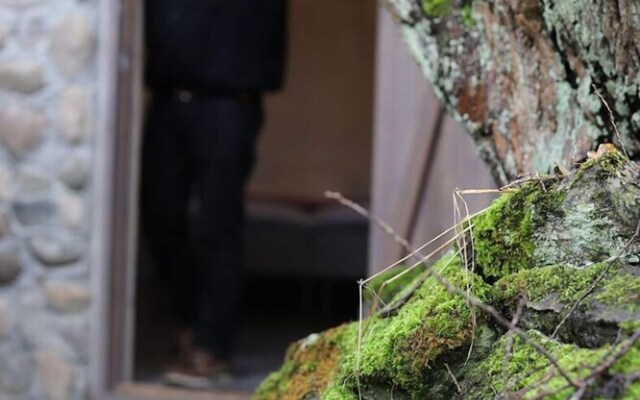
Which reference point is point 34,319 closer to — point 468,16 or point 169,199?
point 169,199

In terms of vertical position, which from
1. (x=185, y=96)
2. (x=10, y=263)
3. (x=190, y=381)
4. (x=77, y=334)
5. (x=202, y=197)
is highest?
(x=185, y=96)

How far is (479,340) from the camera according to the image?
991 millimetres

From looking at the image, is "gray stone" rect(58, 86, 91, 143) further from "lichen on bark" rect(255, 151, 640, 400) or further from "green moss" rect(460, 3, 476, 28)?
"lichen on bark" rect(255, 151, 640, 400)

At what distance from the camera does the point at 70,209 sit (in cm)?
352

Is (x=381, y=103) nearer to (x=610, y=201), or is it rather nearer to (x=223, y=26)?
(x=223, y=26)

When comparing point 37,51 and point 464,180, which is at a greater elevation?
point 37,51

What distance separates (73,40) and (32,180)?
1.58ft

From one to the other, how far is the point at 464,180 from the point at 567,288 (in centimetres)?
185

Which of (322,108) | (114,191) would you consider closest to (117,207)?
(114,191)

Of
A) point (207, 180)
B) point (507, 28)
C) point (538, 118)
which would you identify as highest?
point (507, 28)

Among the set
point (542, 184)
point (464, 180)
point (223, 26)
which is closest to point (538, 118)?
point (542, 184)

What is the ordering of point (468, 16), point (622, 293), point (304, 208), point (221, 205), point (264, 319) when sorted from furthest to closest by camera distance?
point (304, 208) < point (264, 319) < point (221, 205) < point (468, 16) < point (622, 293)

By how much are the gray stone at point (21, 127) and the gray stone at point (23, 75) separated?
65mm

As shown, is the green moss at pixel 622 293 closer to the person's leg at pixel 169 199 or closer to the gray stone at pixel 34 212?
the person's leg at pixel 169 199
